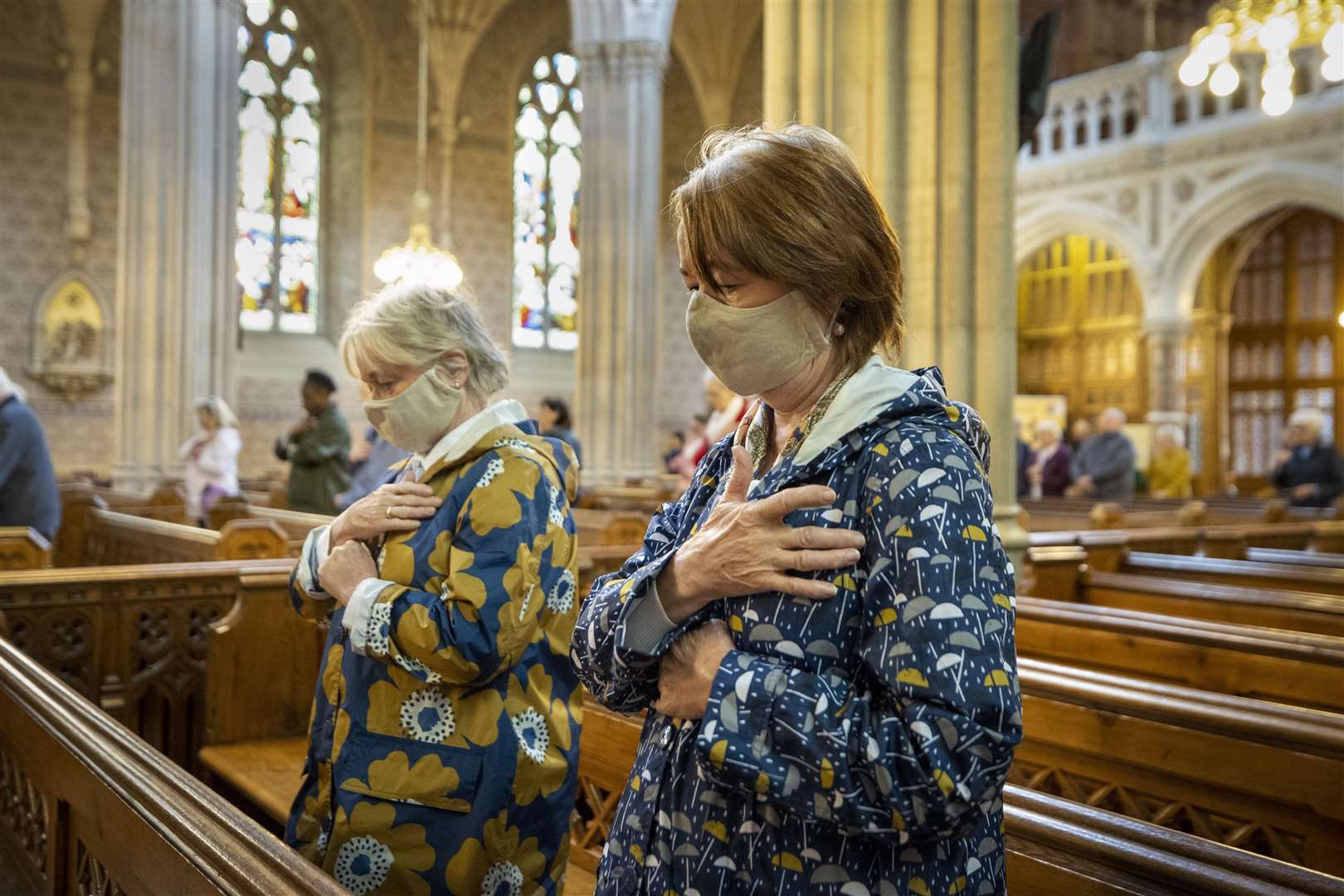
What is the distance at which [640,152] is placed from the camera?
39.9 ft

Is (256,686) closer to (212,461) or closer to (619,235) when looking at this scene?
(212,461)

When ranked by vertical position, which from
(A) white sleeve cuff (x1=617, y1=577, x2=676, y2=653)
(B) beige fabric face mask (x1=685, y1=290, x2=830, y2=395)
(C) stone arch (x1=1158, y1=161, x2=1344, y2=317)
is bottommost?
(A) white sleeve cuff (x1=617, y1=577, x2=676, y2=653)

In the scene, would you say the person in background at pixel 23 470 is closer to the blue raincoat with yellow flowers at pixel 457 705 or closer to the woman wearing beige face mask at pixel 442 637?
the woman wearing beige face mask at pixel 442 637

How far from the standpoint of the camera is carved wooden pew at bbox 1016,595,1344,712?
2.57 m

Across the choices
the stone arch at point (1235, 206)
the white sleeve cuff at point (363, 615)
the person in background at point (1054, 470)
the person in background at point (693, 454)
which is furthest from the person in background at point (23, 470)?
the stone arch at point (1235, 206)

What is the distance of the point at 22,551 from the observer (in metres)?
3.80

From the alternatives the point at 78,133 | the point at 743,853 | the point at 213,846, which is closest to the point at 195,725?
the point at 213,846

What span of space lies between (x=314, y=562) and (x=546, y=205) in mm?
16297

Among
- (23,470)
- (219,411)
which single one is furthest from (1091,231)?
(23,470)

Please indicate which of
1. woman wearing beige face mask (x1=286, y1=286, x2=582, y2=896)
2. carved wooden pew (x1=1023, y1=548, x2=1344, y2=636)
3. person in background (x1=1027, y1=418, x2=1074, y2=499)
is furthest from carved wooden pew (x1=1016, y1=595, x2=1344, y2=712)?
person in background (x1=1027, y1=418, x2=1074, y2=499)

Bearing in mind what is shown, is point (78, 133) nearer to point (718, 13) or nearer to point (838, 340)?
point (718, 13)

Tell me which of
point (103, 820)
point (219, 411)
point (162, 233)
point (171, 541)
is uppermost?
point (162, 233)

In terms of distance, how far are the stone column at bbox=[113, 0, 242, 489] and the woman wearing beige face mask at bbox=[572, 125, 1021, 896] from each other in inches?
395

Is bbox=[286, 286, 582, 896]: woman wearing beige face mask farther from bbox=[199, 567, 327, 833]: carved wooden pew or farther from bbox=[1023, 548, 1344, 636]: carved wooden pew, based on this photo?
bbox=[1023, 548, 1344, 636]: carved wooden pew
